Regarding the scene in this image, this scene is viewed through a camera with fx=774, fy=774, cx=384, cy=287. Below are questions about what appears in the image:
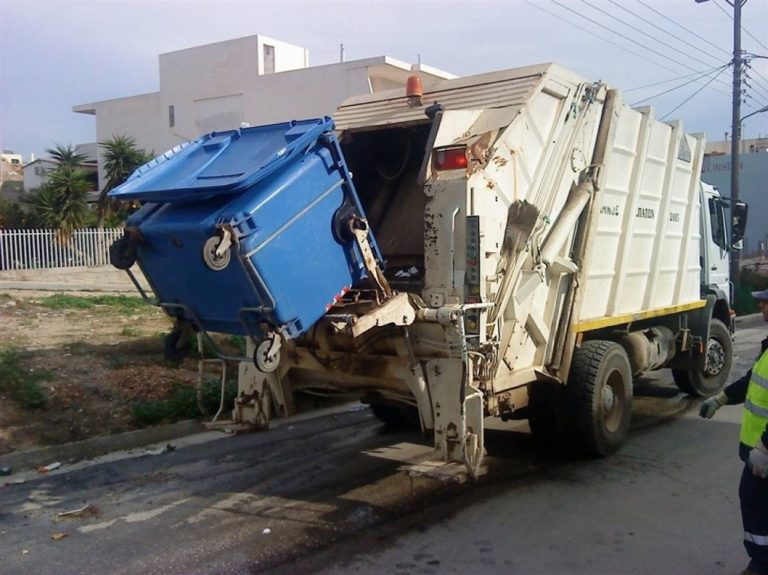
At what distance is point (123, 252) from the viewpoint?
185 inches

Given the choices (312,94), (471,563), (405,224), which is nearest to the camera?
(471,563)

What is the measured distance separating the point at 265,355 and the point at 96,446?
316 centimetres

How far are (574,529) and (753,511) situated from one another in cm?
131

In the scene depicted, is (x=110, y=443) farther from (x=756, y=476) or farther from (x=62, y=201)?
(x=62, y=201)

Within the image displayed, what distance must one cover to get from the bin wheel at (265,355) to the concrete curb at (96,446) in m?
2.98

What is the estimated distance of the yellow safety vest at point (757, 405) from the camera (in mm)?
3627

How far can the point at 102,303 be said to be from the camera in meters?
13.1

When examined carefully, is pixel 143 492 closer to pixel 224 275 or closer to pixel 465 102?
pixel 224 275

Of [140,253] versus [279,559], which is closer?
[279,559]

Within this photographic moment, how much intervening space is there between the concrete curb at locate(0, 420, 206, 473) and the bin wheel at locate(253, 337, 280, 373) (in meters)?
2.98

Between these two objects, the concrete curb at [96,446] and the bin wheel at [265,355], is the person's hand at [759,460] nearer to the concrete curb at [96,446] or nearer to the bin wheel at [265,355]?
the bin wheel at [265,355]

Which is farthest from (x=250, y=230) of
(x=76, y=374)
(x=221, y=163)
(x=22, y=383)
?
(x=76, y=374)

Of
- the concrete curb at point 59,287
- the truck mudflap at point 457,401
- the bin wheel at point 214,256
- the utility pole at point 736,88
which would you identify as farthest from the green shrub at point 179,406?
the utility pole at point 736,88

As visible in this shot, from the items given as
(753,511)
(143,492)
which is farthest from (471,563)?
(143,492)
